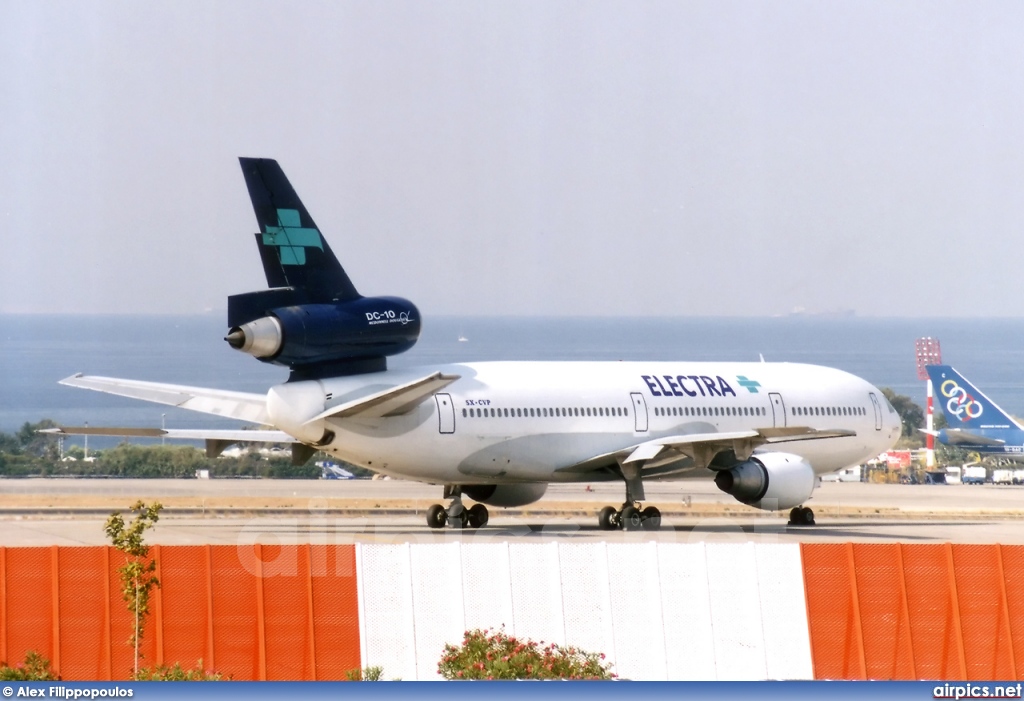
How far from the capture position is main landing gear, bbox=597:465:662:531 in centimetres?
3131

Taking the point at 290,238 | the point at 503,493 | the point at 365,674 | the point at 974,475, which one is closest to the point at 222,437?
the point at 290,238

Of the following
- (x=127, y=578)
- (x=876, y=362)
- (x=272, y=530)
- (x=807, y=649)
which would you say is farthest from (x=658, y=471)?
(x=876, y=362)

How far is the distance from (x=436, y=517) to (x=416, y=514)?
755cm

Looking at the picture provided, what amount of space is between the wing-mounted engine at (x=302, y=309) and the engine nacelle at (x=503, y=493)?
549cm

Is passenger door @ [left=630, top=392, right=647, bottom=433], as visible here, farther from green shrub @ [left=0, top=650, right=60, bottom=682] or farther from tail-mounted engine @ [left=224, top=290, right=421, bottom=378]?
green shrub @ [left=0, top=650, right=60, bottom=682]

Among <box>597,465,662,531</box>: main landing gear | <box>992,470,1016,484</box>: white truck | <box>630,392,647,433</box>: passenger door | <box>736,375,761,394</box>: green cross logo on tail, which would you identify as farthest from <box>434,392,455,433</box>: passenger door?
<box>992,470,1016,484</box>: white truck

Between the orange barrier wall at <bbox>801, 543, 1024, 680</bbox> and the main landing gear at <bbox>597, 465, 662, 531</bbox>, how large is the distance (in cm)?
1358

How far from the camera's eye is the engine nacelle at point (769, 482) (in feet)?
102

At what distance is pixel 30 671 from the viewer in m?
15.5

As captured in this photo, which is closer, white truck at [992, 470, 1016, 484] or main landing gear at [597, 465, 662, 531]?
main landing gear at [597, 465, 662, 531]

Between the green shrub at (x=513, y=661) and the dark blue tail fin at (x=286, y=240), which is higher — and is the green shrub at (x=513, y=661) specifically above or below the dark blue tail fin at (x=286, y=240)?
below

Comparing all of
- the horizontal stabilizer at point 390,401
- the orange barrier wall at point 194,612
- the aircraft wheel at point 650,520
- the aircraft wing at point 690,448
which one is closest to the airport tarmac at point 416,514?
the aircraft wheel at point 650,520

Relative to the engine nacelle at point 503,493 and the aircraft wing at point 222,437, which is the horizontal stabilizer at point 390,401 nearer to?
the aircraft wing at point 222,437

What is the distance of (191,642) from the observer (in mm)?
16844
